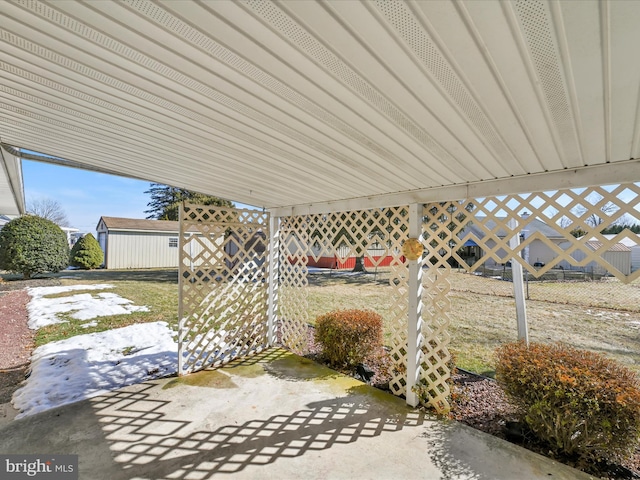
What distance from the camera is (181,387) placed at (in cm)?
356

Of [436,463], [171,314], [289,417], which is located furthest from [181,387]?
[171,314]

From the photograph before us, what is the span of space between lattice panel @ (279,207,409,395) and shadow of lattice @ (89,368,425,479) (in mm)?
757

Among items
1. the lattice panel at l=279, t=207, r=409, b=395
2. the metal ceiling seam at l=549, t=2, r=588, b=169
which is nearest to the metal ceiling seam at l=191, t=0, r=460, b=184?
the metal ceiling seam at l=549, t=2, r=588, b=169

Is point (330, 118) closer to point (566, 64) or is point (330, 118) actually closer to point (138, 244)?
point (566, 64)

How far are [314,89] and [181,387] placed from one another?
366cm

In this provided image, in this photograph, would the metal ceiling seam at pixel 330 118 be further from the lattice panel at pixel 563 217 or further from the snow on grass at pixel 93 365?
the snow on grass at pixel 93 365

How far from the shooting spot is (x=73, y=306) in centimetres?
713

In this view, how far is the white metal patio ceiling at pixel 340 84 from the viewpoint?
98 centimetres

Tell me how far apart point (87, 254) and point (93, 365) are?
13.7 meters

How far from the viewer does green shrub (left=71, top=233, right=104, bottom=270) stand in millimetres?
14750

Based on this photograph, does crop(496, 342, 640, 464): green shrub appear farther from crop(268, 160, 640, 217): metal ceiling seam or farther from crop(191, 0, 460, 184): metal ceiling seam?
crop(191, 0, 460, 184): metal ceiling seam

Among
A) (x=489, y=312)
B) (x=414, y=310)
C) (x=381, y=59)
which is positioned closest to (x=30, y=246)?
(x=414, y=310)

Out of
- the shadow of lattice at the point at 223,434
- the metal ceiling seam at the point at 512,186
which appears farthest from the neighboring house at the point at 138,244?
the metal ceiling seam at the point at 512,186

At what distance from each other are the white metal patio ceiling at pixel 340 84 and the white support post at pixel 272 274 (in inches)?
96.1
